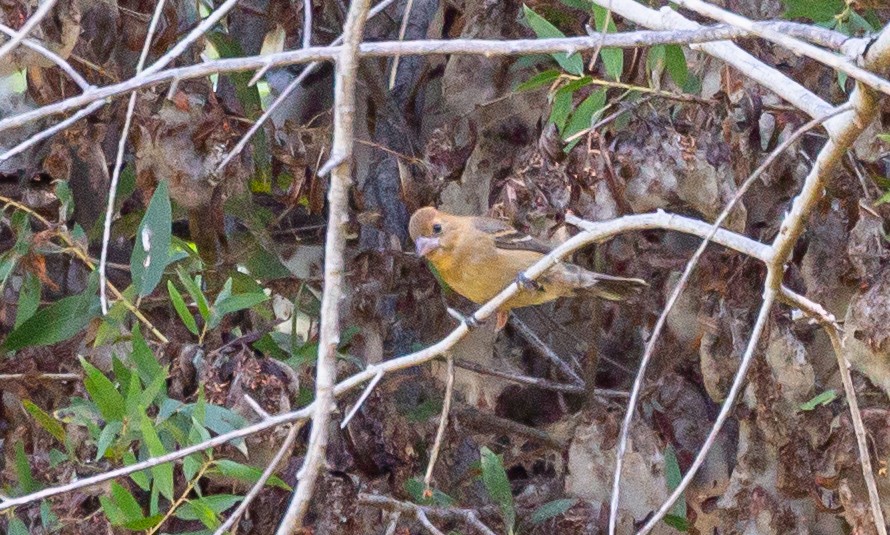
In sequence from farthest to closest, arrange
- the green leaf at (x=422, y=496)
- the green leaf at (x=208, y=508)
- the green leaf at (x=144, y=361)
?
1. the green leaf at (x=422, y=496)
2. the green leaf at (x=144, y=361)
3. the green leaf at (x=208, y=508)

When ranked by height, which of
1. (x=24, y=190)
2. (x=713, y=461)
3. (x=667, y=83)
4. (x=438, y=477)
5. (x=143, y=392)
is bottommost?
(x=438, y=477)

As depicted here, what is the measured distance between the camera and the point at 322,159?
13.6 feet

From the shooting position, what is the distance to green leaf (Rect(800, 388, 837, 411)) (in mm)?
3545

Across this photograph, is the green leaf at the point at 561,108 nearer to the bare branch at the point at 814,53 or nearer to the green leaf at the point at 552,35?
the green leaf at the point at 552,35

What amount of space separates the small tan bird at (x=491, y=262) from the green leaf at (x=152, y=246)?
2.94 feet

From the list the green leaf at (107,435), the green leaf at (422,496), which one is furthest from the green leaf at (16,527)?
the green leaf at (422,496)

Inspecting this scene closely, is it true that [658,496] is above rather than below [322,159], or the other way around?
below

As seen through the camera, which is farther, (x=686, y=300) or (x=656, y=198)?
(x=686, y=300)

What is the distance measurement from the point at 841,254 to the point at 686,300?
0.48m

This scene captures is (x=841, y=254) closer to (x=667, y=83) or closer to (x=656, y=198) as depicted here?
(x=656, y=198)

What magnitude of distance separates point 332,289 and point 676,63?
188cm

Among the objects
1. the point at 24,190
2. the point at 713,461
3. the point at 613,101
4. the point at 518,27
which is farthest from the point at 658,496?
the point at 24,190

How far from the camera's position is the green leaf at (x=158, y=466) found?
3.35 meters

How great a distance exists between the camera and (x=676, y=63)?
3920 millimetres
